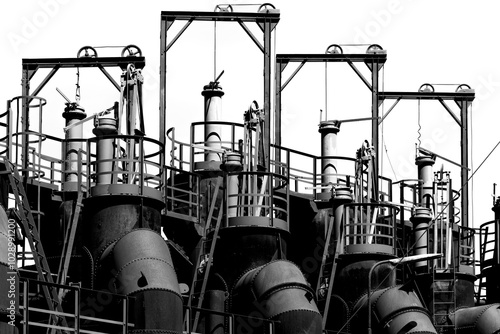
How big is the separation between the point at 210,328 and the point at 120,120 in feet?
20.6

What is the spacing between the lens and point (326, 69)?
55906mm

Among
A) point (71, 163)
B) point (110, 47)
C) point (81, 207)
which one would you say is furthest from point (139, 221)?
point (110, 47)

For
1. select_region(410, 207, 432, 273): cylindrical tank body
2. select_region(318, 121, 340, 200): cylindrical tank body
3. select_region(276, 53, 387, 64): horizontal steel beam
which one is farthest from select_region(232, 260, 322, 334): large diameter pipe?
select_region(276, 53, 387, 64): horizontal steel beam

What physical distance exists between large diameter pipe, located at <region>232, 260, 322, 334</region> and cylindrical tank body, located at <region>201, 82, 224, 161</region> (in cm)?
738

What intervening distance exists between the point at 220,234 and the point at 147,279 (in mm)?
7446

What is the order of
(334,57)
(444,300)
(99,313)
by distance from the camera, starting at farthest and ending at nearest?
(334,57)
(444,300)
(99,313)

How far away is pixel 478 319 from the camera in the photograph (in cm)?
5166

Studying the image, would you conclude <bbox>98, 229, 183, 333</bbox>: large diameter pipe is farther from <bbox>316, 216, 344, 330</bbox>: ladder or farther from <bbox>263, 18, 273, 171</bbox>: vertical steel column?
<bbox>316, 216, 344, 330</bbox>: ladder

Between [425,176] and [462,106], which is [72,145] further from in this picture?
[462,106]

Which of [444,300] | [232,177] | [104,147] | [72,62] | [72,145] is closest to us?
[104,147]

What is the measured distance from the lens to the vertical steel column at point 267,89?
48344 millimetres

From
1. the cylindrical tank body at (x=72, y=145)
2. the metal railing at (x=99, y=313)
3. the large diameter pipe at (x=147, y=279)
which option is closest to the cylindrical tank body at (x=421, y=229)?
the cylindrical tank body at (x=72, y=145)

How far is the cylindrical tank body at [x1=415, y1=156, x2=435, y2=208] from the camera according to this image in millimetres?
57312

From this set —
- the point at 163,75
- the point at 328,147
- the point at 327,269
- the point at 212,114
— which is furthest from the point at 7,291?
the point at 328,147
